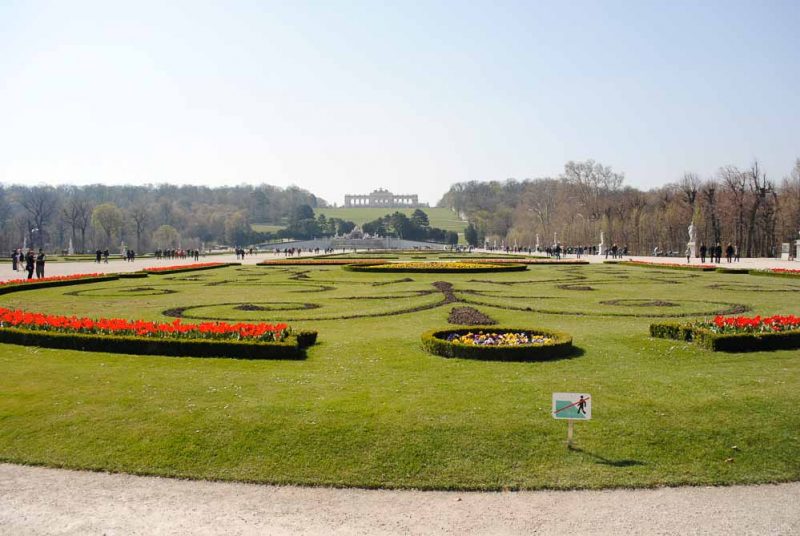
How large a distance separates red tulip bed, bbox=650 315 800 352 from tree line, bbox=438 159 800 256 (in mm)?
48142

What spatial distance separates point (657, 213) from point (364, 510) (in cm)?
6653

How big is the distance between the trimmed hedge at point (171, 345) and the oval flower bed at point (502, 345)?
211 centimetres

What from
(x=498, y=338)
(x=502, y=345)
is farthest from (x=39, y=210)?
(x=502, y=345)

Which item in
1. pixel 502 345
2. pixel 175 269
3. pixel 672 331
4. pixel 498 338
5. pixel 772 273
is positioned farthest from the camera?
pixel 175 269

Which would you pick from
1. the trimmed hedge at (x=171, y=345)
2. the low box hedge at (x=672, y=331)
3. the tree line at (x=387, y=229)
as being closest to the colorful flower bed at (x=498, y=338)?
the low box hedge at (x=672, y=331)

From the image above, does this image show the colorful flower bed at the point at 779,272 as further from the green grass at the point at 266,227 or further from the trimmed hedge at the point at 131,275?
the green grass at the point at 266,227

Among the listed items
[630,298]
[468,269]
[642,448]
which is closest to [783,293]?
[630,298]

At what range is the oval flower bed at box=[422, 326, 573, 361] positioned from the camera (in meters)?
9.68

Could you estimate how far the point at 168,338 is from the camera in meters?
10.4

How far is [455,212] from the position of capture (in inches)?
6698

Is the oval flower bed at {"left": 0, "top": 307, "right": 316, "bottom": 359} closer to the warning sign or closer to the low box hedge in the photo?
the warning sign

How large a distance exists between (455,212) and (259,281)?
146341 mm

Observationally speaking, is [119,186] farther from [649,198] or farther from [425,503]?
[425,503]

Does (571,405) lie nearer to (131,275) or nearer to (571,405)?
(571,405)
